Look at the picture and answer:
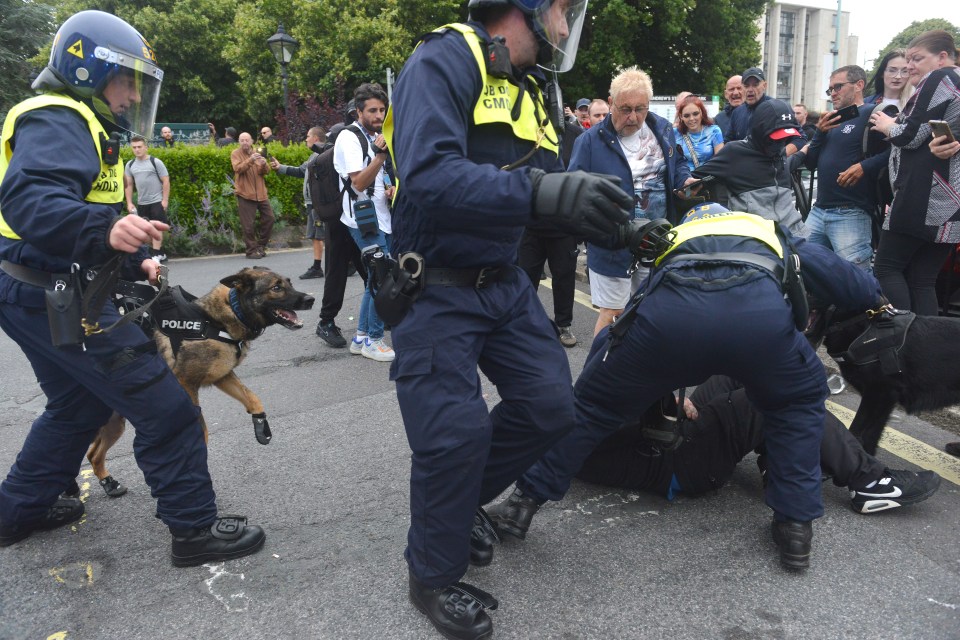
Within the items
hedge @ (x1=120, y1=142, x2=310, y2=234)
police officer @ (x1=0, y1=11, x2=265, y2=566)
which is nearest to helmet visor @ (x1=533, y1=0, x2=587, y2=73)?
police officer @ (x1=0, y1=11, x2=265, y2=566)

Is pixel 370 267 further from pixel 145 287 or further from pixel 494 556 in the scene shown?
pixel 494 556

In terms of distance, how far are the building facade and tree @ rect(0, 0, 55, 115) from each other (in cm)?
6176

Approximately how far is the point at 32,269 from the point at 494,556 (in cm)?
206

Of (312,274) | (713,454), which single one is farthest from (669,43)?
(713,454)

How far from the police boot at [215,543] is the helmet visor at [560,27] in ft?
7.12

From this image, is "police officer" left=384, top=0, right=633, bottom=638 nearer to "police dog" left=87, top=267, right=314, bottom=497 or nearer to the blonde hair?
"police dog" left=87, top=267, right=314, bottom=497

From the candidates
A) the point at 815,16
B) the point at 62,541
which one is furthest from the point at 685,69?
the point at 815,16

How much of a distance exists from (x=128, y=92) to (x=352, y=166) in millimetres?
2664

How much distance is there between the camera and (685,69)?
25109 mm

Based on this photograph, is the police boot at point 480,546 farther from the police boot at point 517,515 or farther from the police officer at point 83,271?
the police officer at point 83,271

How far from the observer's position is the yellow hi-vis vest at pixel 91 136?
2373mm

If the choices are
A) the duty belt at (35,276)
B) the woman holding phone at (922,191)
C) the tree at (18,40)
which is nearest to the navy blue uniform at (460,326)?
the duty belt at (35,276)

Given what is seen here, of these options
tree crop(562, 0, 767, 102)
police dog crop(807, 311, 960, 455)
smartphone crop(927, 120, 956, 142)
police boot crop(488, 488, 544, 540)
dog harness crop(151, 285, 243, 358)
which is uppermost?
tree crop(562, 0, 767, 102)

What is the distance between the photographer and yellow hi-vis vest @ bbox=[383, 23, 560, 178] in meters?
2.12
